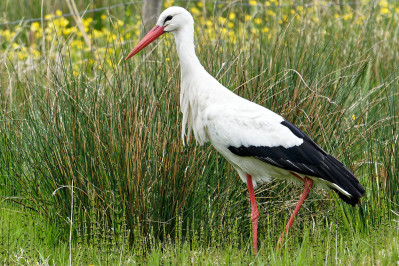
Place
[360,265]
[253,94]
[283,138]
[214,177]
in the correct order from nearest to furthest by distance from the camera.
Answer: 1. [360,265]
2. [283,138]
3. [214,177]
4. [253,94]

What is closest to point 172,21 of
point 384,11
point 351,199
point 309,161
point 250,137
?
point 250,137

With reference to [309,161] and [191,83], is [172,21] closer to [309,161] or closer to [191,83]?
[191,83]

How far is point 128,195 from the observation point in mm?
4375

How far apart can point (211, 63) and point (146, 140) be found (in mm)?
976

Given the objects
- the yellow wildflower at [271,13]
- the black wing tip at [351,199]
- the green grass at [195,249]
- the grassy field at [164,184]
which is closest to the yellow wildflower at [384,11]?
the yellow wildflower at [271,13]

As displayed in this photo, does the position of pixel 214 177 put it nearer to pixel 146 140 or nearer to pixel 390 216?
pixel 146 140

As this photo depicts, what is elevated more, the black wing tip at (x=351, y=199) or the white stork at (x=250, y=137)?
the white stork at (x=250, y=137)

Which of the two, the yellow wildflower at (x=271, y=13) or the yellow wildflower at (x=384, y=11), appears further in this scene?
the yellow wildflower at (x=384, y=11)

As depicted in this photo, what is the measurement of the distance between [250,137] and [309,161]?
395mm

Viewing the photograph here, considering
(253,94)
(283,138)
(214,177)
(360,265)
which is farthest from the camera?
(253,94)

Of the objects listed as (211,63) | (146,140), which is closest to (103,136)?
(146,140)

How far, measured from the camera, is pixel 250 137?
4.38 m

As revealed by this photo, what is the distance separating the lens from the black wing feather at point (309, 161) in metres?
4.20

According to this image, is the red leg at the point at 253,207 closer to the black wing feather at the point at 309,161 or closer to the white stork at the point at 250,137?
the white stork at the point at 250,137
